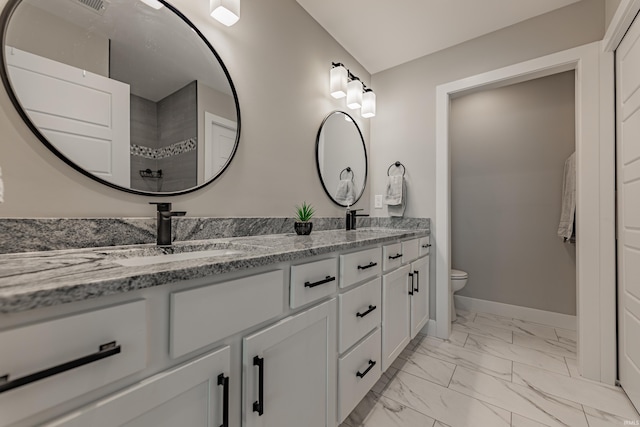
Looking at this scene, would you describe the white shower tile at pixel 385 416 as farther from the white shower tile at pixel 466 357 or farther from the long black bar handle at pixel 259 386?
the long black bar handle at pixel 259 386

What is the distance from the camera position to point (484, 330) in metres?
2.42

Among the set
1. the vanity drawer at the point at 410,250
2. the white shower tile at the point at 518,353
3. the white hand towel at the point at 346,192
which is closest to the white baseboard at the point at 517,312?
the white shower tile at the point at 518,353

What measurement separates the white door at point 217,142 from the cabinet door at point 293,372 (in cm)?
82

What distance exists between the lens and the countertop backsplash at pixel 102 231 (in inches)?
32.3

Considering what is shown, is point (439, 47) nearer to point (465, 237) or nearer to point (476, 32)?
point (476, 32)

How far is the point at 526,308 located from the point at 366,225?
5.78 ft

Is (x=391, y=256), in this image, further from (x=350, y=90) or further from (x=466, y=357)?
(x=350, y=90)

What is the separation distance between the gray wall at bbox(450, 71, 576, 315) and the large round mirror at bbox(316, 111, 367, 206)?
1.29 metres

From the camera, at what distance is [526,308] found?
2.66 metres

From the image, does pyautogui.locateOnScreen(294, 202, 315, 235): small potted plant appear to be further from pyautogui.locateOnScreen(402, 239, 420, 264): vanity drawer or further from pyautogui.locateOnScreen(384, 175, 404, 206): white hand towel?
pyautogui.locateOnScreen(384, 175, 404, 206): white hand towel

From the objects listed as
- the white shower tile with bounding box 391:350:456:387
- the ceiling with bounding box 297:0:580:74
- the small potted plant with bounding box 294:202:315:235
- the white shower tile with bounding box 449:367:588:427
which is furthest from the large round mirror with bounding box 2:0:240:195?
the white shower tile with bounding box 449:367:588:427

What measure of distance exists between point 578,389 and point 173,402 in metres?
2.18

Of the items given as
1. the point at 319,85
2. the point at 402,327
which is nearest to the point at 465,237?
the point at 402,327

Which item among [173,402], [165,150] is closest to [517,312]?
[173,402]
